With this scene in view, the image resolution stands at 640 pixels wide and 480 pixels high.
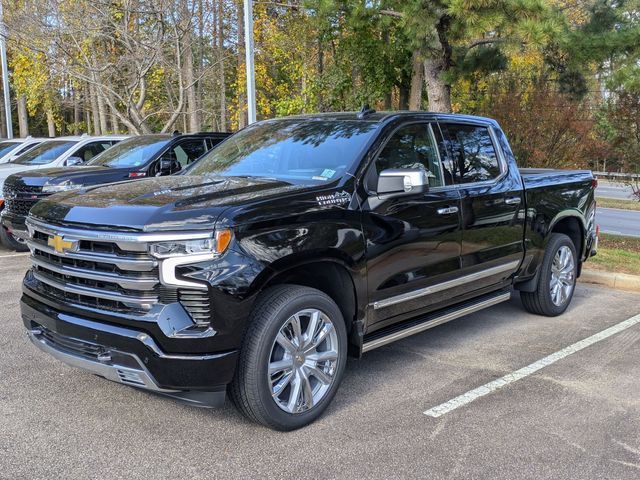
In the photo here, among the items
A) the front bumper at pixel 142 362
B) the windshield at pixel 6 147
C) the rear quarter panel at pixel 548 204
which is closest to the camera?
the front bumper at pixel 142 362

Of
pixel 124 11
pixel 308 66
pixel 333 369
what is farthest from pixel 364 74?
pixel 333 369

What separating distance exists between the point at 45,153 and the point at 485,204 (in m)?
9.57

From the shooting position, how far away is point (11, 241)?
32.6 ft

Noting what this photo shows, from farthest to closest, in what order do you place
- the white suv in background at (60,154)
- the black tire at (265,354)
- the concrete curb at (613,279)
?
the white suv in background at (60,154), the concrete curb at (613,279), the black tire at (265,354)

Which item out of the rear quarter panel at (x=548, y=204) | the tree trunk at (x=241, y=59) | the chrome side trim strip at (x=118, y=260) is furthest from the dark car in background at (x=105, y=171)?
the tree trunk at (x=241, y=59)

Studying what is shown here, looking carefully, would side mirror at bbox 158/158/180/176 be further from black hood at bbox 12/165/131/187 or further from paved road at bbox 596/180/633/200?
paved road at bbox 596/180/633/200

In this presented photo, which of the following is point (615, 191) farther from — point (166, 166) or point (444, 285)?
point (444, 285)

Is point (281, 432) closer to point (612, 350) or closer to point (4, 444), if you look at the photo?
point (4, 444)

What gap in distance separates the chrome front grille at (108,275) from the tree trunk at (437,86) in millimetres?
10257

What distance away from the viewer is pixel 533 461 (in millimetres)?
3383

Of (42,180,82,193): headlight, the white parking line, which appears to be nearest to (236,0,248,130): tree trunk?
(42,180,82,193): headlight

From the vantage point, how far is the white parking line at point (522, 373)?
13.4 ft

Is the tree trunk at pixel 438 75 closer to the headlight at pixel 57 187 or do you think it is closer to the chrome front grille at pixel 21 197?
the headlight at pixel 57 187

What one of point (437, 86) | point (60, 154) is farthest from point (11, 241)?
point (437, 86)
